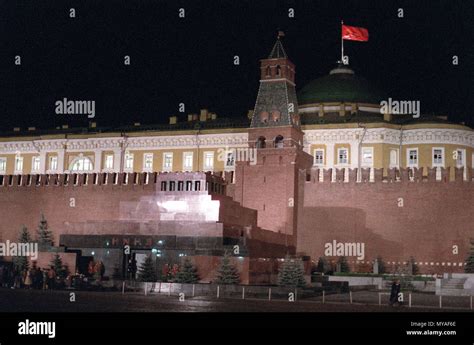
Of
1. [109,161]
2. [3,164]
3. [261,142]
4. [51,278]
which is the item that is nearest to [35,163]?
[3,164]

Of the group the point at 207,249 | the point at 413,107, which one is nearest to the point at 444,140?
the point at 413,107

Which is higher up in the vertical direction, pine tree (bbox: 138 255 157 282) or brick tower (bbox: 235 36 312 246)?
brick tower (bbox: 235 36 312 246)

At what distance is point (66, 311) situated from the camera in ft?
69.1

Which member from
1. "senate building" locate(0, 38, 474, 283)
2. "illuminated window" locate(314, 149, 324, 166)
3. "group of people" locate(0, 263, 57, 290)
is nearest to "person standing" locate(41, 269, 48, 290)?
"group of people" locate(0, 263, 57, 290)

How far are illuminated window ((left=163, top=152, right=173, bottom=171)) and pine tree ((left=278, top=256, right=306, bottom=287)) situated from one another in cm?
2228

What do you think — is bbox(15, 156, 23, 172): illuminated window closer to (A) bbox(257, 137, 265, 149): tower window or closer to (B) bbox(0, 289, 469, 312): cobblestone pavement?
(A) bbox(257, 137, 265, 149): tower window

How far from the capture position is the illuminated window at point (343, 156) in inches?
1951

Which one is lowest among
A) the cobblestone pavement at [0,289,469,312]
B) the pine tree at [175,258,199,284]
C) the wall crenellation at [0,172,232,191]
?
the cobblestone pavement at [0,289,469,312]

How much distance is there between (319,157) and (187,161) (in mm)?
8930

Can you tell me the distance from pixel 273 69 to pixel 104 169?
17775 millimetres

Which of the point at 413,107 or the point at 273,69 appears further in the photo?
the point at 413,107

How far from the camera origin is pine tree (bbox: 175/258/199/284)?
31641 mm

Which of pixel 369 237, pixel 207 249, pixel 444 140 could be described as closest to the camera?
pixel 207 249
